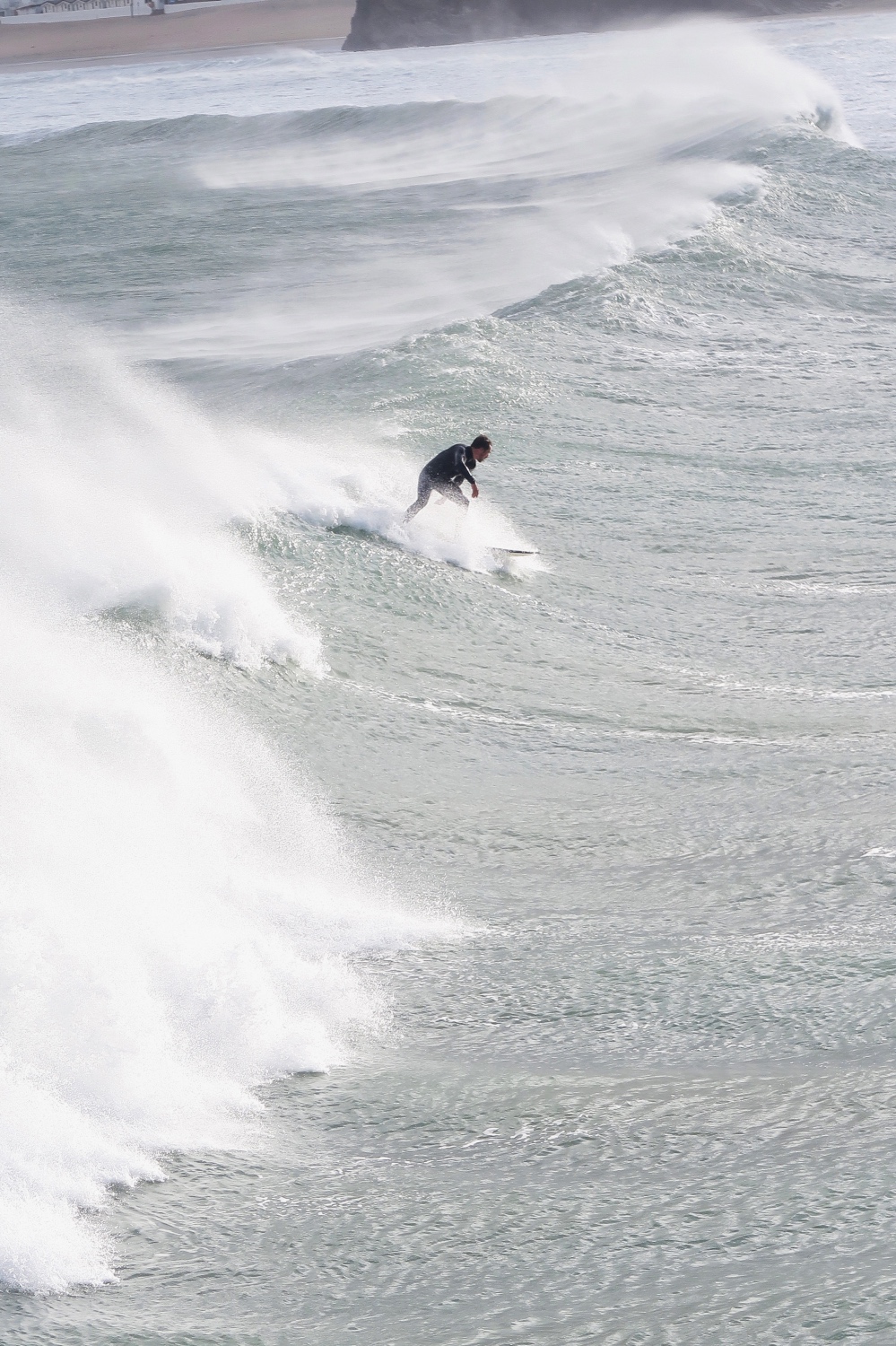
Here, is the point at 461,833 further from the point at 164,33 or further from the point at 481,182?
the point at 164,33

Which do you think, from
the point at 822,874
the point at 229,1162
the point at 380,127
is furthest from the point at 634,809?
the point at 380,127

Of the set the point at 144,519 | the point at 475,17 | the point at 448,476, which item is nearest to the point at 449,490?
the point at 448,476

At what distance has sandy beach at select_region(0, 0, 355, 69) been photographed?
266 ft

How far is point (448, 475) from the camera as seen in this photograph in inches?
498

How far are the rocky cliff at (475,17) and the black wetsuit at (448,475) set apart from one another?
69.1m

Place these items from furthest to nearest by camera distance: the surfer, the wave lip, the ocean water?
the wave lip < the surfer < the ocean water

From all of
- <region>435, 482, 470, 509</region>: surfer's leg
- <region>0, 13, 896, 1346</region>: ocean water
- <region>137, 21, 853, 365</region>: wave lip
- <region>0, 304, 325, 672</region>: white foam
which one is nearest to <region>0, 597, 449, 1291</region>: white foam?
<region>0, 13, 896, 1346</region>: ocean water

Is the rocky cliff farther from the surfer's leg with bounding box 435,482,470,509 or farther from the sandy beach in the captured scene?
the surfer's leg with bounding box 435,482,470,509

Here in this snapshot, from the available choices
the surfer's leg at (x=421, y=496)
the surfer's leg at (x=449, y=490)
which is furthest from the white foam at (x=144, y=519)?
the surfer's leg at (x=449, y=490)

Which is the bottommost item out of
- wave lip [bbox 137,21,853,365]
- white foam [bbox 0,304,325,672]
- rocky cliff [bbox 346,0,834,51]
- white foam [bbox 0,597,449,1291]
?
white foam [bbox 0,597,449,1291]

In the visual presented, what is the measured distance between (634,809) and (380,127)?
3997cm

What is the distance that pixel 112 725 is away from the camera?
336 inches

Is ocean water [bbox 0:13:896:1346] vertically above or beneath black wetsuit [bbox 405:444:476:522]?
beneath

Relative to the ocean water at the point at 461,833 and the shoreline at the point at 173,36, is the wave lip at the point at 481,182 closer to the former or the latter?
the ocean water at the point at 461,833
